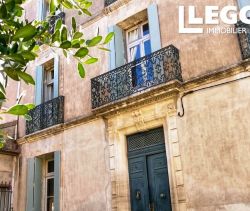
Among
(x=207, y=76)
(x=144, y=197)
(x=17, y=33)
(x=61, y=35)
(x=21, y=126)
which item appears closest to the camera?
(x=17, y=33)

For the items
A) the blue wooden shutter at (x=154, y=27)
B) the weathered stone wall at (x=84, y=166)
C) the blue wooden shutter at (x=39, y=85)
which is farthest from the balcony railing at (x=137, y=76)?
the blue wooden shutter at (x=39, y=85)

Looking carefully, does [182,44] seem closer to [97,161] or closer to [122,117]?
[122,117]

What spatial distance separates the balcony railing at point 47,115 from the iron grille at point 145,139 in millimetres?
2242

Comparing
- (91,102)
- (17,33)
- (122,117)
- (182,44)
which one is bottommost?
(17,33)

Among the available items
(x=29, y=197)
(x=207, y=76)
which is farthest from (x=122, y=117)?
(x=29, y=197)

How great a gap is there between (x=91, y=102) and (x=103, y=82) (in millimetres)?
607

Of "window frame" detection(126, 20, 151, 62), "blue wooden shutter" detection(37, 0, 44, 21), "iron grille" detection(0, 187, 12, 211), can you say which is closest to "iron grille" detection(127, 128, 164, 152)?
"window frame" detection(126, 20, 151, 62)

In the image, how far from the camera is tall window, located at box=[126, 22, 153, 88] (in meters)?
7.77

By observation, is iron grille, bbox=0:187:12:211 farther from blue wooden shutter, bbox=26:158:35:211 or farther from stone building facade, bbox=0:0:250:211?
blue wooden shutter, bbox=26:158:35:211

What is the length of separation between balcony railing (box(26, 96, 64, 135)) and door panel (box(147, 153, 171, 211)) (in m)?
3.01

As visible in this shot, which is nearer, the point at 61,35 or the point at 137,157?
the point at 61,35

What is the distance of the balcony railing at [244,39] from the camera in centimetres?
639

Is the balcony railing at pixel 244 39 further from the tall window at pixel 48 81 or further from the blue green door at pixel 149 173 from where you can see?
the tall window at pixel 48 81

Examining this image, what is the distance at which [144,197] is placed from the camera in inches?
290
